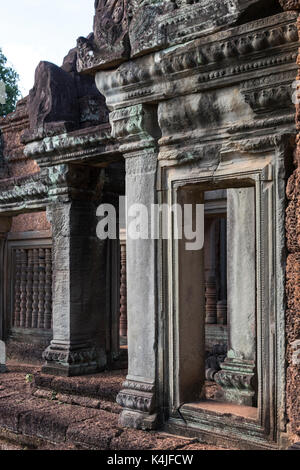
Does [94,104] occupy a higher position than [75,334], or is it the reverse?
[94,104]

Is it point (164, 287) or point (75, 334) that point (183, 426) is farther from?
point (75, 334)

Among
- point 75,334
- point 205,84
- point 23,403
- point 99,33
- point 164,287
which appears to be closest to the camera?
point 205,84

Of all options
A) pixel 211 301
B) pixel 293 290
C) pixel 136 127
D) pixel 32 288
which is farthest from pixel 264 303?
pixel 32 288

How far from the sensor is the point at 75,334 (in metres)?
5.32

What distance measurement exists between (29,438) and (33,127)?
3020 millimetres

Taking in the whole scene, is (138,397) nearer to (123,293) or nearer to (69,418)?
(69,418)

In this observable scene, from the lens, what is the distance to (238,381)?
4445 mm

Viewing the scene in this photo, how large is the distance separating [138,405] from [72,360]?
1.59 m

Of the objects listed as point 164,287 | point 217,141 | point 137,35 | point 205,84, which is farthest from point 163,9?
point 164,287

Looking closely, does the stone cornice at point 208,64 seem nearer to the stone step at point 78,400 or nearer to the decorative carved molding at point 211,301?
the stone step at point 78,400

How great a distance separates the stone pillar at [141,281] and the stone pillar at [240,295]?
1013mm

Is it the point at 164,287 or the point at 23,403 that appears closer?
the point at 164,287

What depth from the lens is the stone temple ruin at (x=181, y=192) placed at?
10.3 feet

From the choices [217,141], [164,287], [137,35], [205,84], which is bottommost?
[164,287]
